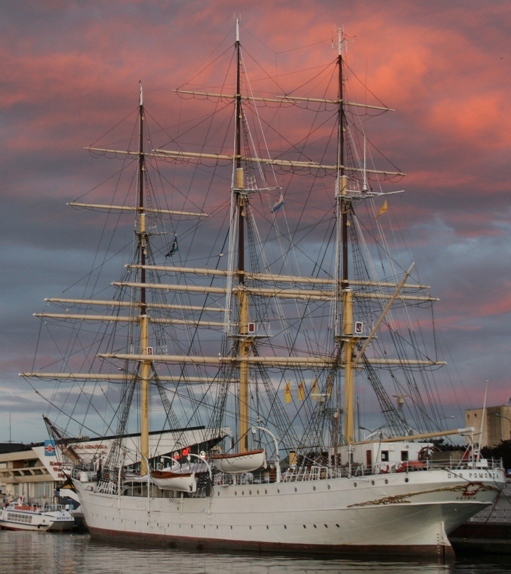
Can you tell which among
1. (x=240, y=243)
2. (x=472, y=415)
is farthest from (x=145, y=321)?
(x=472, y=415)

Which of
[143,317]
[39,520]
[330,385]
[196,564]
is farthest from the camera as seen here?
[39,520]

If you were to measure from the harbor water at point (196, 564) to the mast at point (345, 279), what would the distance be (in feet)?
46.6

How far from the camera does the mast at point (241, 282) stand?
8931 cm

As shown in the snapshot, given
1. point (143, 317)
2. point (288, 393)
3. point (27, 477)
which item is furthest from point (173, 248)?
point (27, 477)

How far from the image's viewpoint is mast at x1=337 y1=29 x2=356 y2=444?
7962cm

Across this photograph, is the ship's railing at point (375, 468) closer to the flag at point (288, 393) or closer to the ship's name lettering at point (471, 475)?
the ship's name lettering at point (471, 475)

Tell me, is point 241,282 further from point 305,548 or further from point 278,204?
point 305,548

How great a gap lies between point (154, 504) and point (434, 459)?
25.7 m

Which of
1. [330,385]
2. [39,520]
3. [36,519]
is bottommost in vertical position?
[39,520]

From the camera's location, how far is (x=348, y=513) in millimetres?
66750

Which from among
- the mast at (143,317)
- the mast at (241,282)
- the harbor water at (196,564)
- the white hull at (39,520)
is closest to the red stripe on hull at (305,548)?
the harbor water at (196,564)

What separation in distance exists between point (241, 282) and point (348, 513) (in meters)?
30.2

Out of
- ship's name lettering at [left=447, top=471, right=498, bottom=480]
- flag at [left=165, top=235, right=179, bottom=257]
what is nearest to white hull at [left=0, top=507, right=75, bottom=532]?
flag at [left=165, top=235, right=179, bottom=257]

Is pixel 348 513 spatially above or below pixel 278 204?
below
